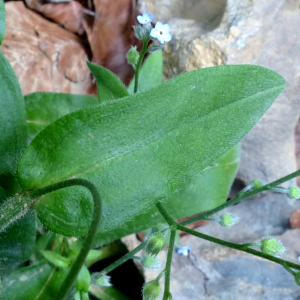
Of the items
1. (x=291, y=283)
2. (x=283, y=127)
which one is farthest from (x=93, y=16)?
(x=291, y=283)

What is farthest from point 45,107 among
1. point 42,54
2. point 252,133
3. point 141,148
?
point 252,133

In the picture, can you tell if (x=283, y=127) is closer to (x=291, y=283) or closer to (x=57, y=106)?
(x=291, y=283)

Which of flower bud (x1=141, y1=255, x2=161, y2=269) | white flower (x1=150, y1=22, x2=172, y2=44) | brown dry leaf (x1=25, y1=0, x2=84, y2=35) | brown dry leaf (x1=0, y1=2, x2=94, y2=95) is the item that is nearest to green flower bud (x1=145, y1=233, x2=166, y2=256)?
flower bud (x1=141, y1=255, x2=161, y2=269)

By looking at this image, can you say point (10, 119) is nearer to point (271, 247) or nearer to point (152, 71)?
point (152, 71)

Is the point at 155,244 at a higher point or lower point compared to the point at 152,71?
lower

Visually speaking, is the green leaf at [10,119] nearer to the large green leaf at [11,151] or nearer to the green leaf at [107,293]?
the large green leaf at [11,151]

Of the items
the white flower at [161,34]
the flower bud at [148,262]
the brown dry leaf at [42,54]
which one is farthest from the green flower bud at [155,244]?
the brown dry leaf at [42,54]
